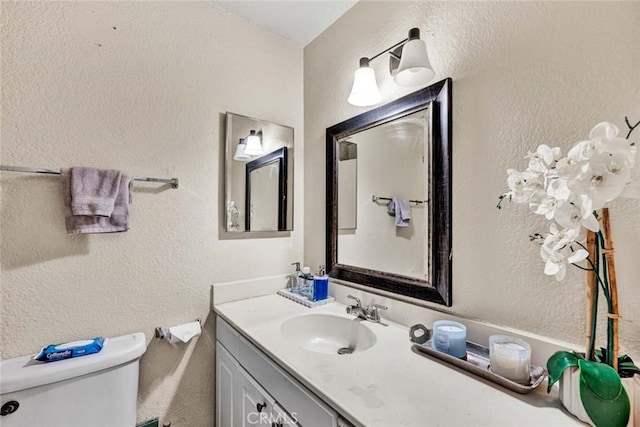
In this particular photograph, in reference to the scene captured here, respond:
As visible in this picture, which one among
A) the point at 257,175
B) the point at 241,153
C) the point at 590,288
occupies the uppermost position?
the point at 241,153

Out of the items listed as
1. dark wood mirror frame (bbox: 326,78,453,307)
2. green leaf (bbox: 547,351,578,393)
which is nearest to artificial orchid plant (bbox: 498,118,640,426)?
green leaf (bbox: 547,351,578,393)

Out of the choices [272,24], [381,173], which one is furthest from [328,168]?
[272,24]

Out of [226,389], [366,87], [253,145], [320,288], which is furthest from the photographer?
[253,145]

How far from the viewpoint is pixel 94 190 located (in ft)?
3.65

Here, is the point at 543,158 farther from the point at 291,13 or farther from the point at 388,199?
the point at 291,13

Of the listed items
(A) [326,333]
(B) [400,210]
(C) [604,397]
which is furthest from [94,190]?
(C) [604,397]

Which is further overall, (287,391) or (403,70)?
(403,70)

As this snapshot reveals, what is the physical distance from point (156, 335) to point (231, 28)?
1.62 meters

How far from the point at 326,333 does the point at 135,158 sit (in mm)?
1182

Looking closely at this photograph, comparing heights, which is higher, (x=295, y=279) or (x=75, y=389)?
(x=295, y=279)

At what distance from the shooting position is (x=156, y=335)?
1314 millimetres

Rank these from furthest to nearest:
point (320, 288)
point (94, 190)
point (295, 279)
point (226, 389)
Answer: point (295, 279)
point (320, 288)
point (226, 389)
point (94, 190)

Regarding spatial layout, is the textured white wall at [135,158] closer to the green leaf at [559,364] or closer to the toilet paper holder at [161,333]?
the toilet paper holder at [161,333]

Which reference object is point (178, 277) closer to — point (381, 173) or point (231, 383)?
point (231, 383)
